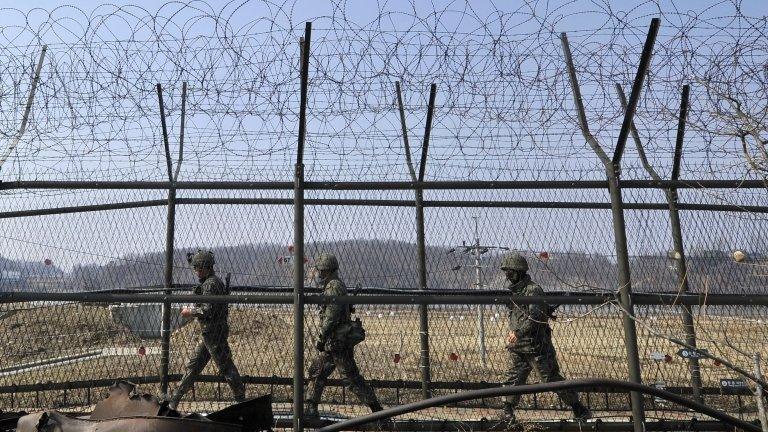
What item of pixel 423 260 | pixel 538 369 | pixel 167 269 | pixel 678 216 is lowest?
pixel 538 369

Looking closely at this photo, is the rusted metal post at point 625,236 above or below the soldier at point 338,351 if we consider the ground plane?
above

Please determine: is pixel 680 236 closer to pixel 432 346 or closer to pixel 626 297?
pixel 626 297

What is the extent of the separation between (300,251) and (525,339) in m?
2.61

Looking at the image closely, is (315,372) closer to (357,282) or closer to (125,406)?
(357,282)

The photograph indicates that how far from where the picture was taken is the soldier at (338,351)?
6414mm

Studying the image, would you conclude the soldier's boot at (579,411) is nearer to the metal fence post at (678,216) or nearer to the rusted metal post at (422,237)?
the metal fence post at (678,216)

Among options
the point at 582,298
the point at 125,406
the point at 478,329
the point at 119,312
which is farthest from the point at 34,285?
the point at 582,298

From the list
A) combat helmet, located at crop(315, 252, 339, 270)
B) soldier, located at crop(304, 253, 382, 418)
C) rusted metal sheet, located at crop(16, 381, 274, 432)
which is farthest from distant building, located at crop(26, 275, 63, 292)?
rusted metal sheet, located at crop(16, 381, 274, 432)

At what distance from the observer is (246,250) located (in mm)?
6664

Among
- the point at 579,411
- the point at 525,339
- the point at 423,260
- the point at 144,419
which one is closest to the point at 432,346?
the point at 423,260

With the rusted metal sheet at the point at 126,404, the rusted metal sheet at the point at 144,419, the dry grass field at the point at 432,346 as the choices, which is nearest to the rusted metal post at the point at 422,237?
the dry grass field at the point at 432,346

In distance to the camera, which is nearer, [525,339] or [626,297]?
[626,297]

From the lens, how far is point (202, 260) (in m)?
7.01

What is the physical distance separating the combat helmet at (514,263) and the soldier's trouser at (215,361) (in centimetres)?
272
